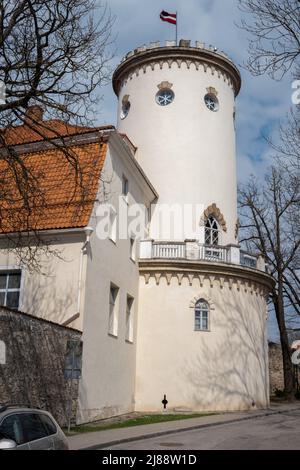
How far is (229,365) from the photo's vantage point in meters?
24.6

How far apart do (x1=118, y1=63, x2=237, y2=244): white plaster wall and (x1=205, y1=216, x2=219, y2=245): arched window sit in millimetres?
525

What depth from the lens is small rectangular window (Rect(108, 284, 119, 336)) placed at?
2138cm

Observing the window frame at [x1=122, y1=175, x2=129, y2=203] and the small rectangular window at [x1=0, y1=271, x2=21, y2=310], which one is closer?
the small rectangular window at [x1=0, y1=271, x2=21, y2=310]

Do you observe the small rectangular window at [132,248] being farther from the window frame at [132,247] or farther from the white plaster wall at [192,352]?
the white plaster wall at [192,352]

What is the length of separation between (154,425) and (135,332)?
681 centimetres

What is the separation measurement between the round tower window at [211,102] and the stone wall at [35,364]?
55.4ft

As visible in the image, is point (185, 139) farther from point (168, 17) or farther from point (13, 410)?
point (13, 410)

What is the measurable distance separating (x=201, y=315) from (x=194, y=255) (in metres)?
2.77

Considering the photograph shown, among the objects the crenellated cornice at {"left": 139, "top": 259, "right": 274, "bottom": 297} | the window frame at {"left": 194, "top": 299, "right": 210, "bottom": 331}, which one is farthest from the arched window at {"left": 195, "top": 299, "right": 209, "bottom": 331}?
the crenellated cornice at {"left": 139, "top": 259, "right": 274, "bottom": 297}

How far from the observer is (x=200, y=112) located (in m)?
29.5

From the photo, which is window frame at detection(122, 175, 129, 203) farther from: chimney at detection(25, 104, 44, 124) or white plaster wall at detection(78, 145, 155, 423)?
chimney at detection(25, 104, 44, 124)

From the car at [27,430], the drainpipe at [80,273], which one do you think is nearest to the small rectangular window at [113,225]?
the drainpipe at [80,273]

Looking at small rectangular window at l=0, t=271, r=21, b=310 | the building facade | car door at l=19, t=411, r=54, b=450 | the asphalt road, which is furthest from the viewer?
small rectangular window at l=0, t=271, r=21, b=310
